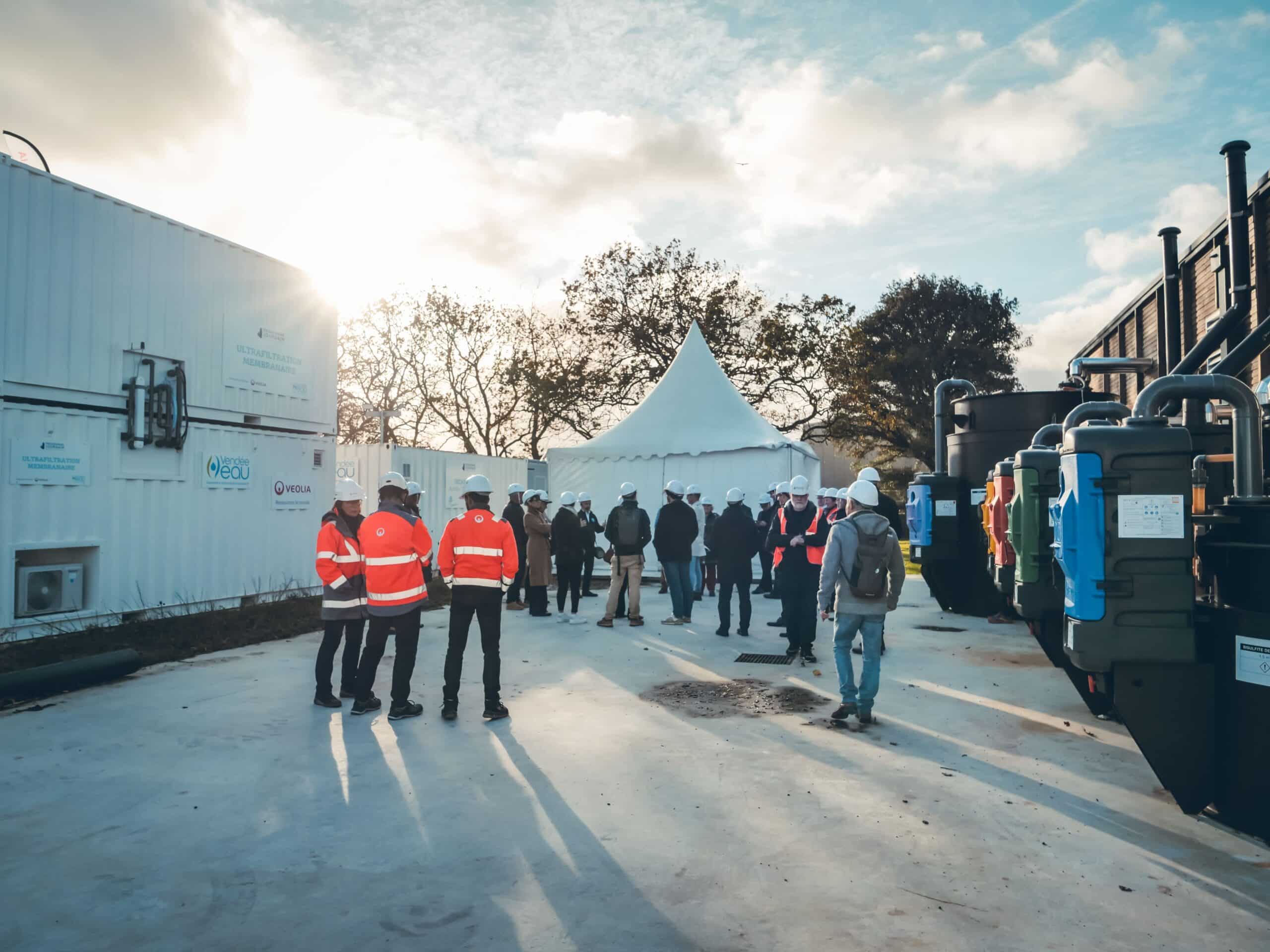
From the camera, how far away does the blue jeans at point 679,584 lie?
36.9 feet

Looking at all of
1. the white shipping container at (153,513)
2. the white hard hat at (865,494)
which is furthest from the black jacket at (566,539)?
the white hard hat at (865,494)

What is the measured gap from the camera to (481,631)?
649 centimetres

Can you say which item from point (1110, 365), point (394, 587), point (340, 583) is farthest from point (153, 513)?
point (1110, 365)

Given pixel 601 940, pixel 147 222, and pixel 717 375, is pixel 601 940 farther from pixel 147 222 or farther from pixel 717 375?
pixel 717 375

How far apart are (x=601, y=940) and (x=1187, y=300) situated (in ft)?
51.9

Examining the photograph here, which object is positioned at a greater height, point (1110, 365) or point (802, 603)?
point (1110, 365)

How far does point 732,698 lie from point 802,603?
6.41ft

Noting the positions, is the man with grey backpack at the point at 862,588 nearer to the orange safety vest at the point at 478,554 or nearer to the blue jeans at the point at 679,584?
the orange safety vest at the point at 478,554

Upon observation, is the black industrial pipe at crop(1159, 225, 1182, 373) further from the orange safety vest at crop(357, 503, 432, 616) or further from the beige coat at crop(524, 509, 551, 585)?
the orange safety vest at crop(357, 503, 432, 616)

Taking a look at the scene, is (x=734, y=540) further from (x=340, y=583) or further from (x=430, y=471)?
(x=430, y=471)

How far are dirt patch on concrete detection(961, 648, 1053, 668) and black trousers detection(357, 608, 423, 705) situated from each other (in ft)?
18.7

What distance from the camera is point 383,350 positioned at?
32281 millimetres

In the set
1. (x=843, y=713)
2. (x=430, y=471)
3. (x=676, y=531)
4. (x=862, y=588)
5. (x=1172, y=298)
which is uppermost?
(x=1172, y=298)

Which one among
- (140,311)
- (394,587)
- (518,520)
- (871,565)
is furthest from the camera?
(518,520)
